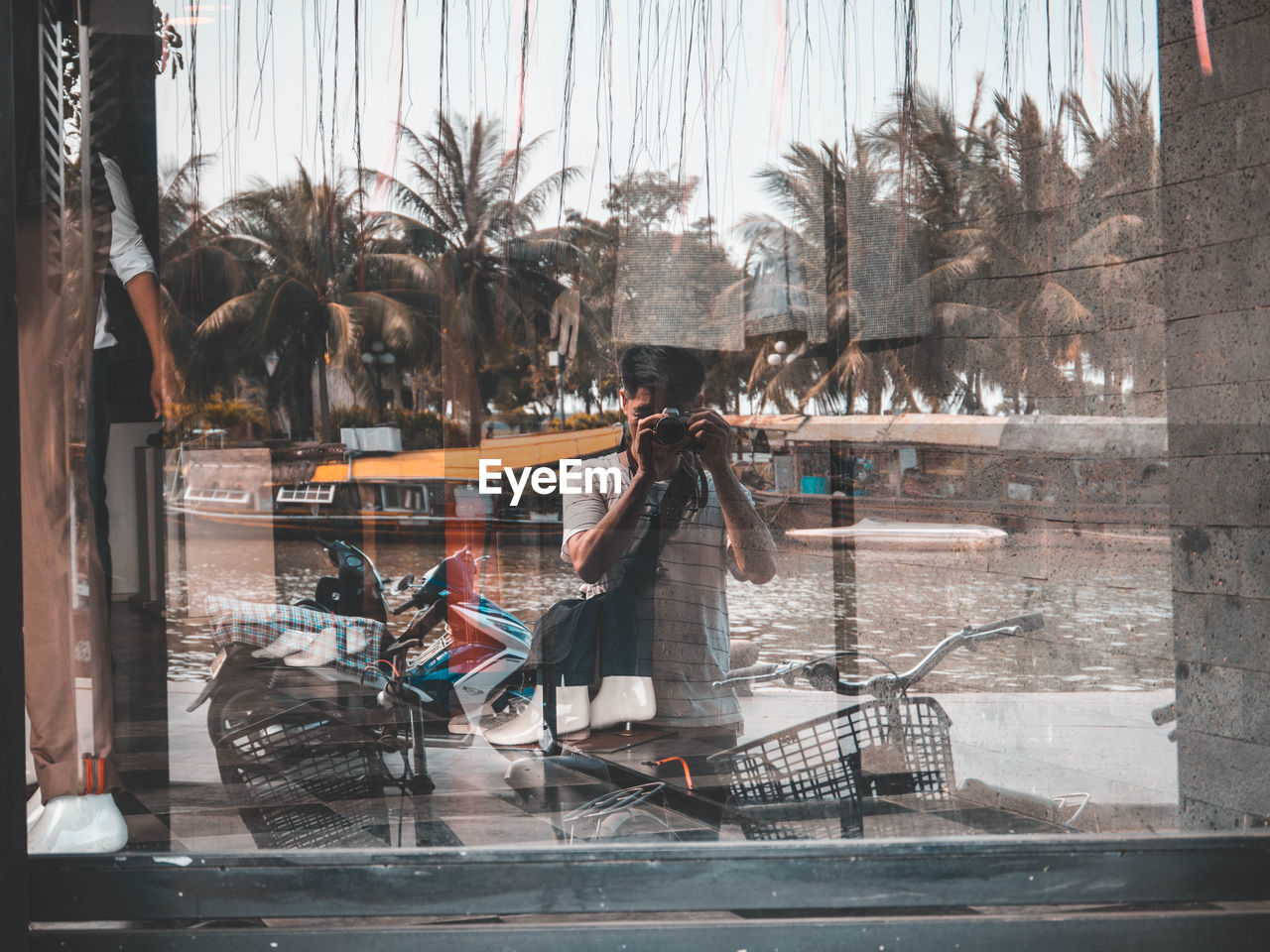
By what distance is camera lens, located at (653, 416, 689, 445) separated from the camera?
203cm

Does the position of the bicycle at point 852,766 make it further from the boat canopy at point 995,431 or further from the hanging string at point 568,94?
the hanging string at point 568,94

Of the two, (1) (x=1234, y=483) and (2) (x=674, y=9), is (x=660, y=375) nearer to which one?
(2) (x=674, y=9)

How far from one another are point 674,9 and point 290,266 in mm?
1412

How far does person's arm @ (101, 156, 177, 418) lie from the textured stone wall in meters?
1.61

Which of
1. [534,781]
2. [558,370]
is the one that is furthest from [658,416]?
[534,781]

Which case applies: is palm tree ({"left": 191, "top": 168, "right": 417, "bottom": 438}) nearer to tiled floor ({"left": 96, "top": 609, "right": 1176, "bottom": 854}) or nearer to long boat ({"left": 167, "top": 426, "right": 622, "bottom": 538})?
long boat ({"left": 167, "top": 426, "right": 622, "bottom": 538})

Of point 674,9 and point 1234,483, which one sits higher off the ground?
point 674,9

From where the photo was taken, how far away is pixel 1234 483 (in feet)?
4.23

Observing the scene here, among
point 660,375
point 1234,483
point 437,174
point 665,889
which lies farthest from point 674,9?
point 665,889

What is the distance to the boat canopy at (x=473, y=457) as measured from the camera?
2.23 metres

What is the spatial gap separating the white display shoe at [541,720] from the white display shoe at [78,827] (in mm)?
1076

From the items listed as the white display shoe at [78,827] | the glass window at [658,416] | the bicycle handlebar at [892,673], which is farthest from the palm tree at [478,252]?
the white display shoe at [78,827]

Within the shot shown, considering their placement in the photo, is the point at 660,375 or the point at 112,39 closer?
the point at 112,39

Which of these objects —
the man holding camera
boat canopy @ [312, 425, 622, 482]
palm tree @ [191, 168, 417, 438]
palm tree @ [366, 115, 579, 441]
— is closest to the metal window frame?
the man holding camera
